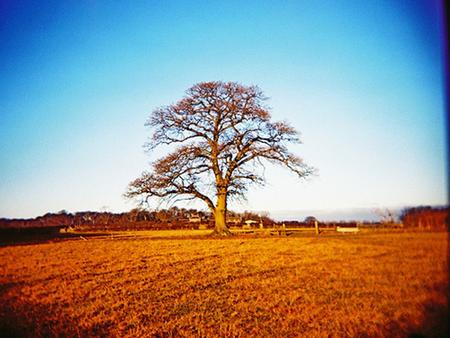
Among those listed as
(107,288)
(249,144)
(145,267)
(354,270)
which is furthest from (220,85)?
(354,270)

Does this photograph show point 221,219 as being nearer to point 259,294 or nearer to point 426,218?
point 259,294

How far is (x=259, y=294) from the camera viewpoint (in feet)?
16.0

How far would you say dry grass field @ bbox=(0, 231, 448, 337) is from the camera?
144 centimetres

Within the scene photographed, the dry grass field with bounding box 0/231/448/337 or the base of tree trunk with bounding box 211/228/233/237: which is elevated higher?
the dry grass field with bounding box 0/231/448/337

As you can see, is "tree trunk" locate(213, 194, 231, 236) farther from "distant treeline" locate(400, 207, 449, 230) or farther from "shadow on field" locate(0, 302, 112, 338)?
"distant treeline" locate(400, 207, 449, 230)

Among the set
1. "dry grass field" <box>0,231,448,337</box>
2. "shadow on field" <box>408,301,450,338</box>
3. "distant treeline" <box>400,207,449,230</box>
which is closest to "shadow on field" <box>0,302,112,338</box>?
"dry grass field" <box>0,231,448,337</box>

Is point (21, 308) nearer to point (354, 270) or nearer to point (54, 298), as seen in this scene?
point (54, 298)

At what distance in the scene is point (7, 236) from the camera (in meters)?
3.00

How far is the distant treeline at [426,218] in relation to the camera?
1.30 metres

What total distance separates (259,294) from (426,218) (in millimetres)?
4028

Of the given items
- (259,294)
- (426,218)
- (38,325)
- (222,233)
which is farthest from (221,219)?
(426,218)

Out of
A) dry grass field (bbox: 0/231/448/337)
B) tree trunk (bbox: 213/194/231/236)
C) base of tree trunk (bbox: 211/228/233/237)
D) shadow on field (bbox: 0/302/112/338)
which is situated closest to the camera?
dry grass field (bbox: 0/231/448/337)

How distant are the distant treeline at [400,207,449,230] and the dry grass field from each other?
0.05m

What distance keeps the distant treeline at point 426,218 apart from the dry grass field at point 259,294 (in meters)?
0.05
